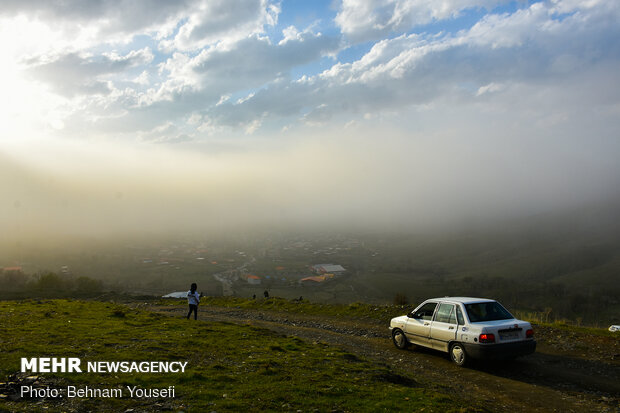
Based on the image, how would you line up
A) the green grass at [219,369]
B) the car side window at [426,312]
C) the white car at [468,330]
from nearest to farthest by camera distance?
the green grass at [219,369] → the white car at [468,330] → the car side window at [426,312]

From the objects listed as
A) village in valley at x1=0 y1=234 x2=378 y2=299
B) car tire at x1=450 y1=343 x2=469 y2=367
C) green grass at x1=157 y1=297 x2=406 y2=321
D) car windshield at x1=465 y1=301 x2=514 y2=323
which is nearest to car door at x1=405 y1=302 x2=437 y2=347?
car tire at x1=450 y1=343 x2=469 y2=367

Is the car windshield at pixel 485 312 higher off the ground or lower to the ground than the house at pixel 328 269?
higher

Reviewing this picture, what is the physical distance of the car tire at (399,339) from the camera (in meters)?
15.4

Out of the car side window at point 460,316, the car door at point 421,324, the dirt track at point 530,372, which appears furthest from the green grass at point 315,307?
the car side window at point 460,316

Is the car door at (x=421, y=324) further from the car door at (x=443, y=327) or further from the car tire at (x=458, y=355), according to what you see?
the car tire at (x=458, y=355)

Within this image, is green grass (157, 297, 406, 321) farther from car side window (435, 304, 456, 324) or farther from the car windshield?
the car windshield

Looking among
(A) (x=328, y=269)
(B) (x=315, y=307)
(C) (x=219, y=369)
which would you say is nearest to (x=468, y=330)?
(C) (x=219, y=369)

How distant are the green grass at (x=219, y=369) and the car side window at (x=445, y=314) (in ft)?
9.97

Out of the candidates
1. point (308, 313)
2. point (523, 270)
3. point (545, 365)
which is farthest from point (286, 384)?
point (523, 270)

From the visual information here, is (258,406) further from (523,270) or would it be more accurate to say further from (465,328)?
(523,270)

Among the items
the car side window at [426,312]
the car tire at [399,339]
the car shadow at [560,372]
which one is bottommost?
the car shadow at [560,372]

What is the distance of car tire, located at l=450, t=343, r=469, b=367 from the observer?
41.0ft

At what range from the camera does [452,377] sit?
11742 mm

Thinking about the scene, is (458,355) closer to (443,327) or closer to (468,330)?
(443,327)
